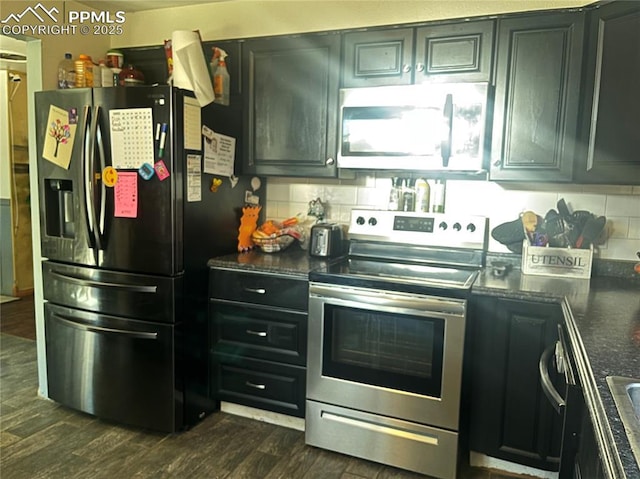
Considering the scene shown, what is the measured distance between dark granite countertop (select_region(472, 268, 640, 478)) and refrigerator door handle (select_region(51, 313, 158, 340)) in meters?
1.54

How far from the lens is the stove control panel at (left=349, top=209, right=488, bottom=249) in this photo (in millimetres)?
2543

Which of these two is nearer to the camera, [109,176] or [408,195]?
[109,176]

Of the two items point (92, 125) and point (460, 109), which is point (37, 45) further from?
point (460, 109)

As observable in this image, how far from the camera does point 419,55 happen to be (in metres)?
2.41

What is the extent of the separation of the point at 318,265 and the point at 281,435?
35.4 inches

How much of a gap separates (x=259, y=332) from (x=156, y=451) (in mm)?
732

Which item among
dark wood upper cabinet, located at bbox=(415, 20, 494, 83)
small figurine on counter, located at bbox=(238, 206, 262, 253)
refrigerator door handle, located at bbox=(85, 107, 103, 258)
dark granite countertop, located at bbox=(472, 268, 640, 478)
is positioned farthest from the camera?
small figurine on counter, located at bbox=(238, 206, 262, 253)

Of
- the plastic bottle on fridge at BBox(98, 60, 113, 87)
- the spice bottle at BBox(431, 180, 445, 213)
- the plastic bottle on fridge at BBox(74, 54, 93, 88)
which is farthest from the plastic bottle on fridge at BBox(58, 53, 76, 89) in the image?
the spice bottle at BBox(431, 180, 445, 213)

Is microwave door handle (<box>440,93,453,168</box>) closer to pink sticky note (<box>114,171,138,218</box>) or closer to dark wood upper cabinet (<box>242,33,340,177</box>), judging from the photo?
dark wood upper cabinet (<box>242,33,340,177</box>)

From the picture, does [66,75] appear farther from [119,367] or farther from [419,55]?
[419,55]

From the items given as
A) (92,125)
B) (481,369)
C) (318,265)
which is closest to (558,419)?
(481,369)

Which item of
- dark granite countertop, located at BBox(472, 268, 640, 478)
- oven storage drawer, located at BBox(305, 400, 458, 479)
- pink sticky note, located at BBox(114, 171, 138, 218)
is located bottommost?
oven storage drawer, located at BBox(305, 400, 458, 479)

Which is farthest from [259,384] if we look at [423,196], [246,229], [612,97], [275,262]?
[612,97]

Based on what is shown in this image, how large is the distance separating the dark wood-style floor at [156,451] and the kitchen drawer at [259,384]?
147mm
